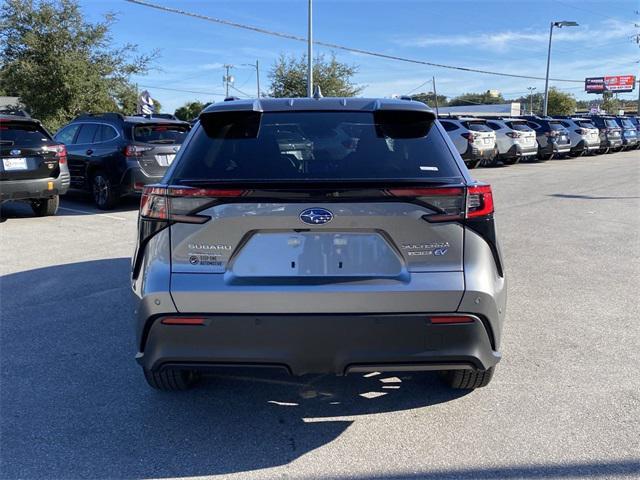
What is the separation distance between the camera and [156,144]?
34.2 feet

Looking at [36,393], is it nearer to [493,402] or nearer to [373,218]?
[373,218]

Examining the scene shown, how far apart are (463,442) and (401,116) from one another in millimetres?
1797

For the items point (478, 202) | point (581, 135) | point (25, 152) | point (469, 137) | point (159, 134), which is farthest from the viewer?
point (581, 135)

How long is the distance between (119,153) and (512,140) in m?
16.1

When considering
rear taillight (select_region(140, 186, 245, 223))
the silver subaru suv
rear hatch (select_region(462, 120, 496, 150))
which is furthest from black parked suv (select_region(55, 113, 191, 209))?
rear hatch (select_region(462, 120, 496, 150))

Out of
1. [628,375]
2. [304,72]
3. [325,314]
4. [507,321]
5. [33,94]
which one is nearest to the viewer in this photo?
[325,314]

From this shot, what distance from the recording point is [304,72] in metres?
35.6

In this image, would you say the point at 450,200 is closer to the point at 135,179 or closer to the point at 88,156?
the point at 135,179

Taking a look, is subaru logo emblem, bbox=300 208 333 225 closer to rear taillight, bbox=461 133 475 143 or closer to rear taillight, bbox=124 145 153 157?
rear taillight, bbox=124 145 153 157

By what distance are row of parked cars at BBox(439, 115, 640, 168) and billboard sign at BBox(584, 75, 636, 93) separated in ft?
181

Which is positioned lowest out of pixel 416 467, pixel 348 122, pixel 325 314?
pixel 416 467

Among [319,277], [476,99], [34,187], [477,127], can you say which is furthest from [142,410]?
[476,99]

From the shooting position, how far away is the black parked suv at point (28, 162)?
29.3 ft

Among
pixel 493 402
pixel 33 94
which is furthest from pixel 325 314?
pixel 33 94
